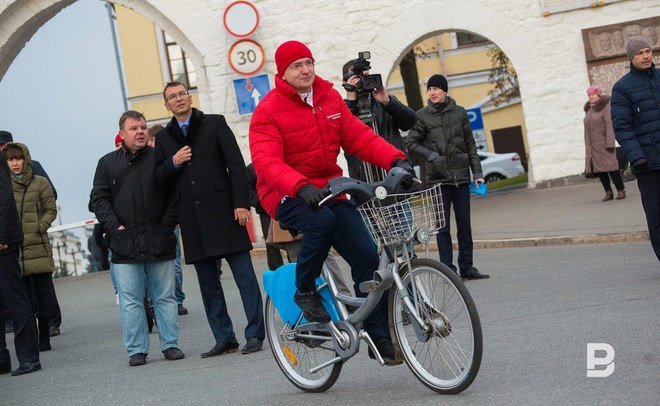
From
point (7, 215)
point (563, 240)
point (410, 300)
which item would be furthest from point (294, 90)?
point (563, 240)

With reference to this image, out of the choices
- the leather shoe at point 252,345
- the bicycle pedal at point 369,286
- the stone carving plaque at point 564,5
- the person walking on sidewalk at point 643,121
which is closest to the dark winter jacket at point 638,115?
the person walking on sidewalk at point 643,121

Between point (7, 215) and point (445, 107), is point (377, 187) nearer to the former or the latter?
point (7, 215)

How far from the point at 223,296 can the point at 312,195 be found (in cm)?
364

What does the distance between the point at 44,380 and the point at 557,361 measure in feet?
14.2

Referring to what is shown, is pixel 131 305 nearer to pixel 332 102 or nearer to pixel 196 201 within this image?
pixel 196 201

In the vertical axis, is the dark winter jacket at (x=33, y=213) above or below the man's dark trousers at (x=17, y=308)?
above

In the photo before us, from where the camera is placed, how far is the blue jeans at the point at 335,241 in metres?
7.07

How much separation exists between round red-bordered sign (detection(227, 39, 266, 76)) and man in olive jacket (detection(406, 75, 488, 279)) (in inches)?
398

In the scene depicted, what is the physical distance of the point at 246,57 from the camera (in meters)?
22.7

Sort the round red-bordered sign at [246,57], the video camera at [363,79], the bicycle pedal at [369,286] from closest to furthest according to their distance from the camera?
the bicycle pedal at [369,286] → the video camera at [363,79] → the round red-bordered sign at [246,57]

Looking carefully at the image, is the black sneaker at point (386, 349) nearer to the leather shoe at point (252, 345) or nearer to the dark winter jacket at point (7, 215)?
the leather shoe at point (252, 345)

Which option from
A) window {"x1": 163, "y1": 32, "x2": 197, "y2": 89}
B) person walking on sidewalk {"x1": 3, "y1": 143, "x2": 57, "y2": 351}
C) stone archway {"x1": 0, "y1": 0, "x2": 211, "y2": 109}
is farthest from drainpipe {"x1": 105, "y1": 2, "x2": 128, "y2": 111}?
person walking on sidewalk {"x1": 3, "y1": 143, "x2": 57, "y2": 351}

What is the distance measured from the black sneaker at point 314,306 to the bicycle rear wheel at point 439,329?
584mm

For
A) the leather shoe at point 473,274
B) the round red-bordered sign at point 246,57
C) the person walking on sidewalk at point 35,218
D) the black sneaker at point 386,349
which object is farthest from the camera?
the round red-bordered sign at point 246,57
